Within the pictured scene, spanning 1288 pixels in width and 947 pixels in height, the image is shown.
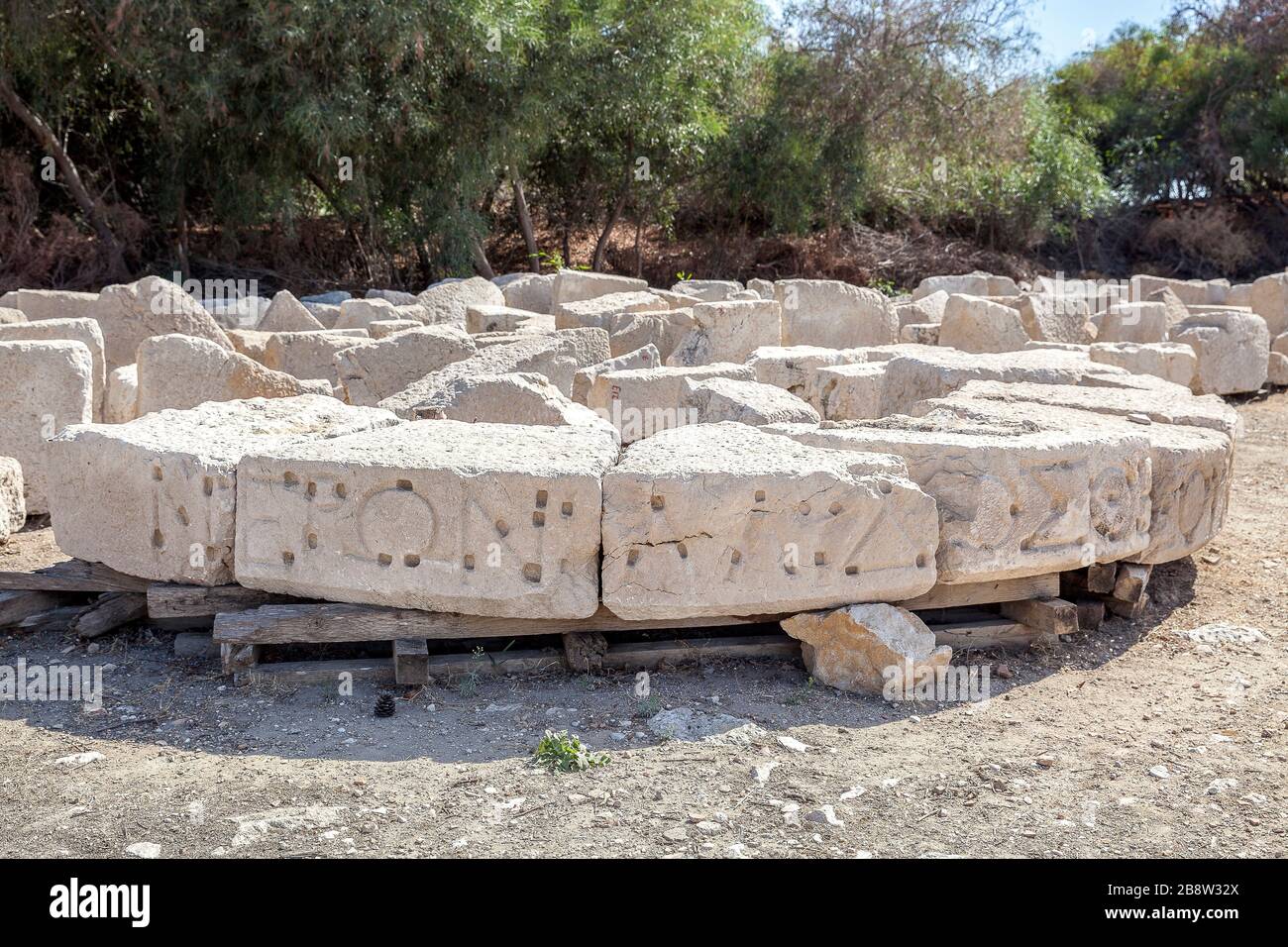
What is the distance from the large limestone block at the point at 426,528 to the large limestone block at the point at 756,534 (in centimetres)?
13

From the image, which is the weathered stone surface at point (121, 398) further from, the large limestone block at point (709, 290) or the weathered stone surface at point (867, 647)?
the large limestone block at point (709, 290)

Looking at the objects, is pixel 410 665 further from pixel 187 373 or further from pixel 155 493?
pixel 187 373

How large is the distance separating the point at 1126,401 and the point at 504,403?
274 centimetres

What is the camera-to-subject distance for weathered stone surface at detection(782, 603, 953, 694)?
12.8 feet

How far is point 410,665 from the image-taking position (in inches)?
153

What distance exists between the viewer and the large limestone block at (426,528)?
12.6ft

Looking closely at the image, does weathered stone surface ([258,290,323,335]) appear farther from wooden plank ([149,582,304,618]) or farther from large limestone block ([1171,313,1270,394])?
large limestone block ([1171,313,1270,394])

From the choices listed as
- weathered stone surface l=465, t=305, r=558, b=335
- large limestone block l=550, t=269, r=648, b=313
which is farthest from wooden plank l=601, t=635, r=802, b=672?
large limestone block l=550, t=269, r=648, b=313

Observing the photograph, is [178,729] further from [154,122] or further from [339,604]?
[154,122]

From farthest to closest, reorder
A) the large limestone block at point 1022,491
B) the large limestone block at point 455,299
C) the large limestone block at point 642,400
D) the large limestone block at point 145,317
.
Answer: the large limestone block at point 455,299 → the large limestone block at point 145,317 → the large limestone block at point 642,400 → the large limestone block at point 1022,491

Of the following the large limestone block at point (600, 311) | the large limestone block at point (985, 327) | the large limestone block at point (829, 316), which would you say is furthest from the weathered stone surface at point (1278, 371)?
the large limestone block at point (600, 311)

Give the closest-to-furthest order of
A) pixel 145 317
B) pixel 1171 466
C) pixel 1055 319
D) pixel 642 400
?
1. pixel 1171 466
2. pixel 642 400
3. pixel 145 317
4. pixel 1055 319

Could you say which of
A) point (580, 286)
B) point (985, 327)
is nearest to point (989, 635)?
point (985, 327)

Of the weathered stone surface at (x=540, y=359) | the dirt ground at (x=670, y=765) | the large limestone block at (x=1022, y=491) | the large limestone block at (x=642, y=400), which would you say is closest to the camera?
the dirt ground at (x=670, y=765)
